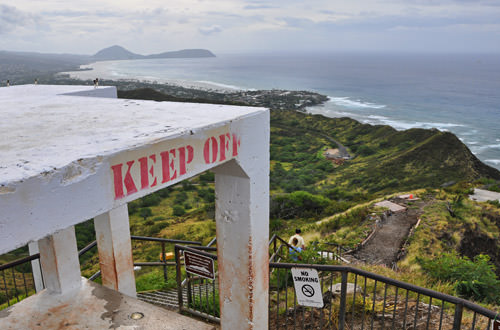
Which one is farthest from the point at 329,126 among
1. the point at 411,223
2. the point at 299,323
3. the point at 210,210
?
the point at 299,323

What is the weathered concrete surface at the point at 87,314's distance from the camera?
491 cm

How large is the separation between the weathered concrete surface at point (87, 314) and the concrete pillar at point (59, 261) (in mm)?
137

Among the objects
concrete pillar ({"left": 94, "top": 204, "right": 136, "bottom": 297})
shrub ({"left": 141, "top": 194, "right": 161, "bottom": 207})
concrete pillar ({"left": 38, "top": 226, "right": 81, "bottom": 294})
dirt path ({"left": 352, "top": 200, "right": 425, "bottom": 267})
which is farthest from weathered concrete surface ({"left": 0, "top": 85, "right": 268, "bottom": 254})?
shrub ({"left": 141, "top": 194, "right": 161, "bottom": 207})

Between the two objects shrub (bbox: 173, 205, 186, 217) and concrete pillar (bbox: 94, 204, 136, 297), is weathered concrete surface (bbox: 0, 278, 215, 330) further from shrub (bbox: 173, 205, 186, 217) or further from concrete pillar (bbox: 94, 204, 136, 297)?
shrub (bbox: 173, 205, 186, 217)

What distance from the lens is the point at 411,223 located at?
624 inches

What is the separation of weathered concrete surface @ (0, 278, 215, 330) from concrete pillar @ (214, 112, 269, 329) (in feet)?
2.57

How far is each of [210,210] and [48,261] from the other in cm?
2357

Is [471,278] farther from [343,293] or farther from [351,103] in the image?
[351,103]

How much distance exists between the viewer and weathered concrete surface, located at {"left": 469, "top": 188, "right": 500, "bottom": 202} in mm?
23344

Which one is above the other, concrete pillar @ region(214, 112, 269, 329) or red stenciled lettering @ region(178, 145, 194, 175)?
red stenciled lettering @ region(178, 145, 194, 175)

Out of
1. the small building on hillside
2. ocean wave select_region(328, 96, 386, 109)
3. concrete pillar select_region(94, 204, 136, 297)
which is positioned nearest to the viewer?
the small building on hillside

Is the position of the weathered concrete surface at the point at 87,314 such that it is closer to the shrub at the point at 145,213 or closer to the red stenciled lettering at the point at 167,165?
the red stenciled lettering at the point at 167,165

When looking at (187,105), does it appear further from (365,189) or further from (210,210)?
(365,189)

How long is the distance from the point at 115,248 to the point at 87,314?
1596mm
